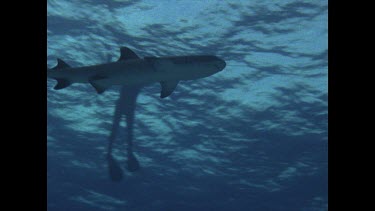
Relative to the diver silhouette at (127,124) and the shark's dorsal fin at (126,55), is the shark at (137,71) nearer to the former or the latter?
the shark's dorsal fin at (126,55)

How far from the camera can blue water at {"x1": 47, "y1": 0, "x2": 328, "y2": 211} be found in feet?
42.8

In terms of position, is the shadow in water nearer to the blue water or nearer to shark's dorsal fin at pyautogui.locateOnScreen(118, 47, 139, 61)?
shark's dorsal fin at pyautogui.locateOnScreen(118, 47, 139, 61)

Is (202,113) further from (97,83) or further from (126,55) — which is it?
(97,83)

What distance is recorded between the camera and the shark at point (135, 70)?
955cm

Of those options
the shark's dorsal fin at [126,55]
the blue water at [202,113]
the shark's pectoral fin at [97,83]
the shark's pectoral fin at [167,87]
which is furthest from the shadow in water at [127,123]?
the shark's pectoral fin at [167,87]

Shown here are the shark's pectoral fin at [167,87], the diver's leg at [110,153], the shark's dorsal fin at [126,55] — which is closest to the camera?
the shark's dorsal fin at [126,55]

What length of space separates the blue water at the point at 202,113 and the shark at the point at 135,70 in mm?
2962

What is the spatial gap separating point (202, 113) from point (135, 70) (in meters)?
8.64

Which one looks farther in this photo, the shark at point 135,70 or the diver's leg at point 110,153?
the diver's leg at point 110,153

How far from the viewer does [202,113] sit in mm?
18734

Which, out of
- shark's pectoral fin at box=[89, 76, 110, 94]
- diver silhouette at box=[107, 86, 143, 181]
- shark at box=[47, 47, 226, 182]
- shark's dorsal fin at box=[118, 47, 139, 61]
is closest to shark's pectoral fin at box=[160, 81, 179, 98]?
shark at box=[47, 47, 226, 182]
